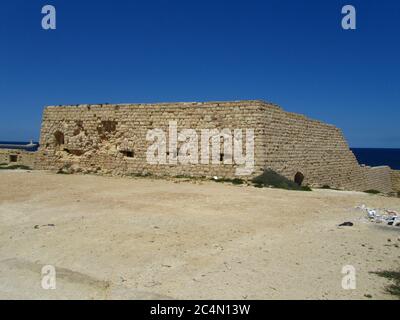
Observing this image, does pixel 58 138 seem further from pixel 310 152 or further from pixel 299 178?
pixel 310 152

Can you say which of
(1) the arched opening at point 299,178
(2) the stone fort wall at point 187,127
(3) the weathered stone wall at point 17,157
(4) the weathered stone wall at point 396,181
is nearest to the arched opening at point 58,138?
(2) the stone fort wall at point 187,127

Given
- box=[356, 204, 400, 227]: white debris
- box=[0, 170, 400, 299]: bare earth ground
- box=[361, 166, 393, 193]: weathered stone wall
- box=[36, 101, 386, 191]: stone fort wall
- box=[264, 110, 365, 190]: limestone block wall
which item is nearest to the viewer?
box=[0, 170, 400, 299]: bare earth ground

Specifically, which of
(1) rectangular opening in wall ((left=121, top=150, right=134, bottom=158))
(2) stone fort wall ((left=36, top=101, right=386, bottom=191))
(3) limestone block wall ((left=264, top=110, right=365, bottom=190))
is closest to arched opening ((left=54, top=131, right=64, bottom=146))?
(2) stone fort wall ((left=36, top=101, right=386, bottom=191))

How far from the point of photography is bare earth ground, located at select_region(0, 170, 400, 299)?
436cm

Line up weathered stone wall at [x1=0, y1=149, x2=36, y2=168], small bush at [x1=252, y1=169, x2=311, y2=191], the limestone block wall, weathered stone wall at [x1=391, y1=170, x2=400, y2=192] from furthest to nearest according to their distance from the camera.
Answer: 1. weathered stone wall at [x1=0, y1=149, x2=36, y2=168]
2. weathered stone wall at [x1=391, y1=170, x2=400, y2=192]
3. the limestone block wall
4. small bush at [x1=252, y1=169, x2=311, y2=191]

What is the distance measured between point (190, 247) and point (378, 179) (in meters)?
20.8

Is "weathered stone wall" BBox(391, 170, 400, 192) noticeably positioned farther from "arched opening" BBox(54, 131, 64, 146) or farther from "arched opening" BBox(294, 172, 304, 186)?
"arched opening" BBox(54, 131, 64, 146)

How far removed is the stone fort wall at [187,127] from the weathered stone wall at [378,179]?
2.36 metres

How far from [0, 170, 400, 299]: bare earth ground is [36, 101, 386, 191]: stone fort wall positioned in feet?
15.5

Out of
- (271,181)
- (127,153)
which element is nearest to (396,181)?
(271,181)

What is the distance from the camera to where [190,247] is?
583cm

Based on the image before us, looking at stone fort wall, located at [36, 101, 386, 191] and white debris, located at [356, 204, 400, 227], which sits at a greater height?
stone fort wall, located at [36, 101, 386, 191]
